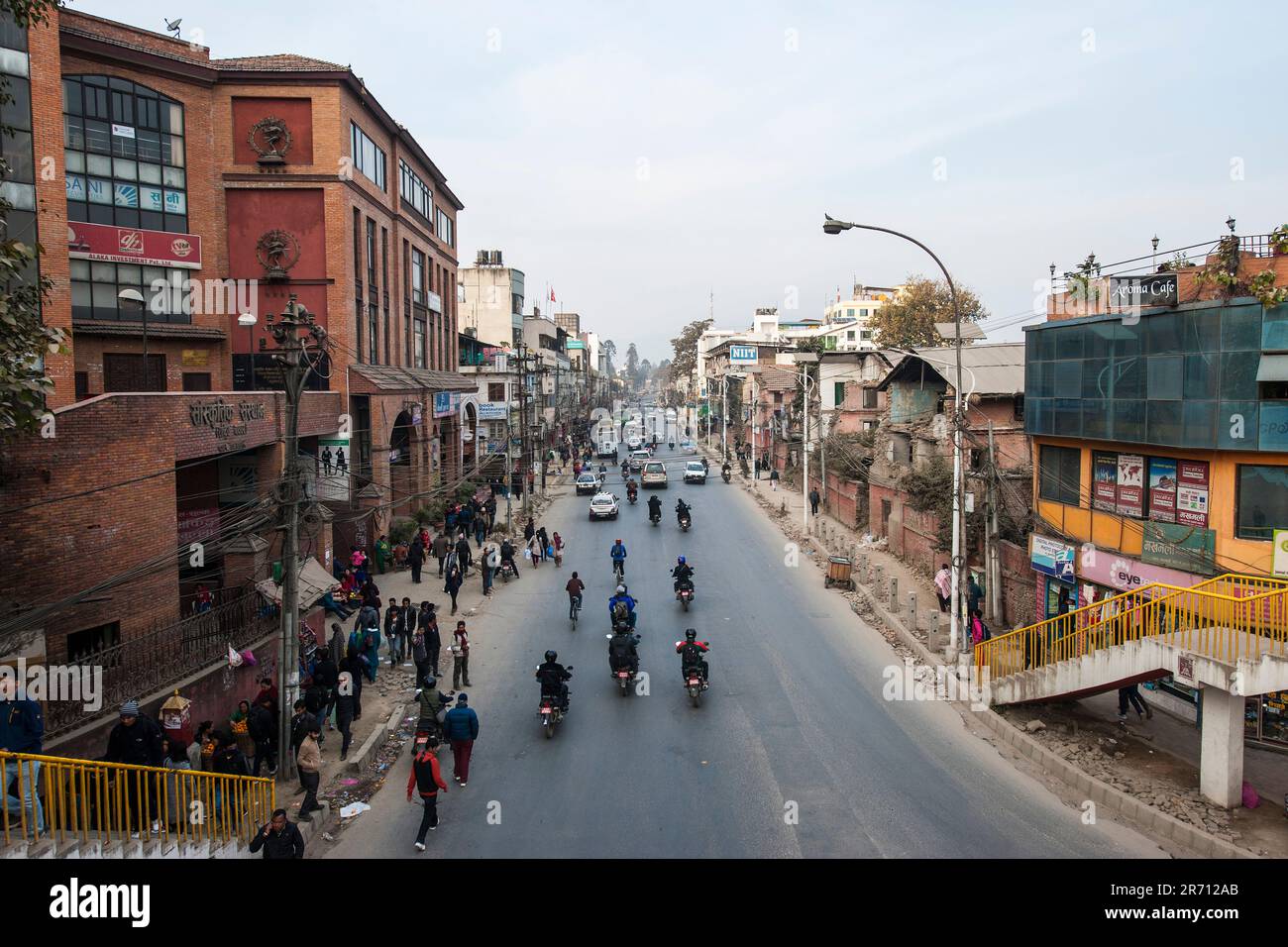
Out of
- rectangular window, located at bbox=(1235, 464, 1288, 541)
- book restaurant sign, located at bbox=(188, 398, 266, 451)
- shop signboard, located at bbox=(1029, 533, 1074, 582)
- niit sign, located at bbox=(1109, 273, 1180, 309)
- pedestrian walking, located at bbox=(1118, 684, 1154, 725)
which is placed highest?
niit sign, located at bbox=(1109, 273, 1180, 309)

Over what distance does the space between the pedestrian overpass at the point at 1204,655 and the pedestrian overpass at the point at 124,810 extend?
1222 cm

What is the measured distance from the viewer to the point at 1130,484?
17500 millimetres

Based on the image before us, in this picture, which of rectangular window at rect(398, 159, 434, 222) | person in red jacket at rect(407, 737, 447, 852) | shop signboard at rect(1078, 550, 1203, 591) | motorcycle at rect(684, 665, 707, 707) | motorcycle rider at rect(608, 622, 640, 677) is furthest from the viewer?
rectangular window at rect(398, 159, 434, 222)

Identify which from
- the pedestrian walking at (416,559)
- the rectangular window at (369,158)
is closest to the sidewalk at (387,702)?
the pedestrian walking at (416,559)

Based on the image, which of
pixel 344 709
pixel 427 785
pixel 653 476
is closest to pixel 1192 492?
pixel 427 785

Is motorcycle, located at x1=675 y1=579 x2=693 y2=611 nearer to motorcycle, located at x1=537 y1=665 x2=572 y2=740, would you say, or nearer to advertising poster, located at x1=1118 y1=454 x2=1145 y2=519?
motorcycle, located at x1=537 y1=665 x2=572 y2=740

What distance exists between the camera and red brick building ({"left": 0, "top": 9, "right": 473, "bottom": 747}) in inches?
707

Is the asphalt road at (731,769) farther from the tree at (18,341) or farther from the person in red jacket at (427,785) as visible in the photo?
the tree at (18,341)

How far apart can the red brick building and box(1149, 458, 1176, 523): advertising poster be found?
17610 mm

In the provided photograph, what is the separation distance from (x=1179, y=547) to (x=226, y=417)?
19483 mm

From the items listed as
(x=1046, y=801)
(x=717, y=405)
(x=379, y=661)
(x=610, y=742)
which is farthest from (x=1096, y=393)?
(x=717, y=405)

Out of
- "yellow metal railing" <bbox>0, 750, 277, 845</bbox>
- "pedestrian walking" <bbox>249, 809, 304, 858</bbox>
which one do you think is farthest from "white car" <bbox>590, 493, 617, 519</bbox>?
"pedestrian walking" <bbox>249, 809, 304, 858</bbox>

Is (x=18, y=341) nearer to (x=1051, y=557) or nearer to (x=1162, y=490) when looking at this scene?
(x=1162, y=490)
